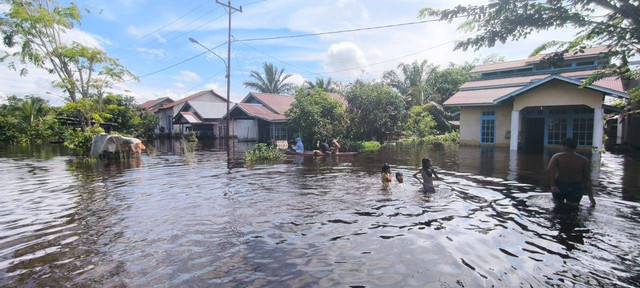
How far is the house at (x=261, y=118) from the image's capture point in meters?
32.9

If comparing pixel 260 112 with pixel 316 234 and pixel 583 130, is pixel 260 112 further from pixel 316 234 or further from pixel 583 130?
pixel 316 234

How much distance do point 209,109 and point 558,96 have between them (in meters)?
35.2

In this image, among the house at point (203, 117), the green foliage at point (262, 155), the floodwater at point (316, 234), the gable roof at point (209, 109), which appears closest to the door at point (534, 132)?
the floodwater at point (316, 234)

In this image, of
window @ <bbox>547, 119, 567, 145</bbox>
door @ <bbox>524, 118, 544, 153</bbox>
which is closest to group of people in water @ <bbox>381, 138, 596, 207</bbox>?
window @ <bbox>547, 119, 567, 145</bbox>

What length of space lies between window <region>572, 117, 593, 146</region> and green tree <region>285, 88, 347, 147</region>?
14.8 metres

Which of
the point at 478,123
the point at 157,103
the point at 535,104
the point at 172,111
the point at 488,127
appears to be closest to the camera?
the point at 535,104

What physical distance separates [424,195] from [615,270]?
4765 mm

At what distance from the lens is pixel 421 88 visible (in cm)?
3716

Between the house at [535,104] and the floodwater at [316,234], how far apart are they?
9677mm

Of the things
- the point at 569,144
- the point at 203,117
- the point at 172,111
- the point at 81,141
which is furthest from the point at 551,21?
the point at 172,111

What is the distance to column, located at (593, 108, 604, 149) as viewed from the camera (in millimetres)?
19292

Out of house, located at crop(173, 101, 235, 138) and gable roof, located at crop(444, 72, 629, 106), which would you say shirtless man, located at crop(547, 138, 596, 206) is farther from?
house, located at crop(173, 101, 235, 138)

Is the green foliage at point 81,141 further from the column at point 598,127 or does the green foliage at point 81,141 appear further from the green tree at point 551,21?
the column at point 598,127

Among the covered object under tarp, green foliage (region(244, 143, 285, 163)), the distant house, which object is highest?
the distant house
